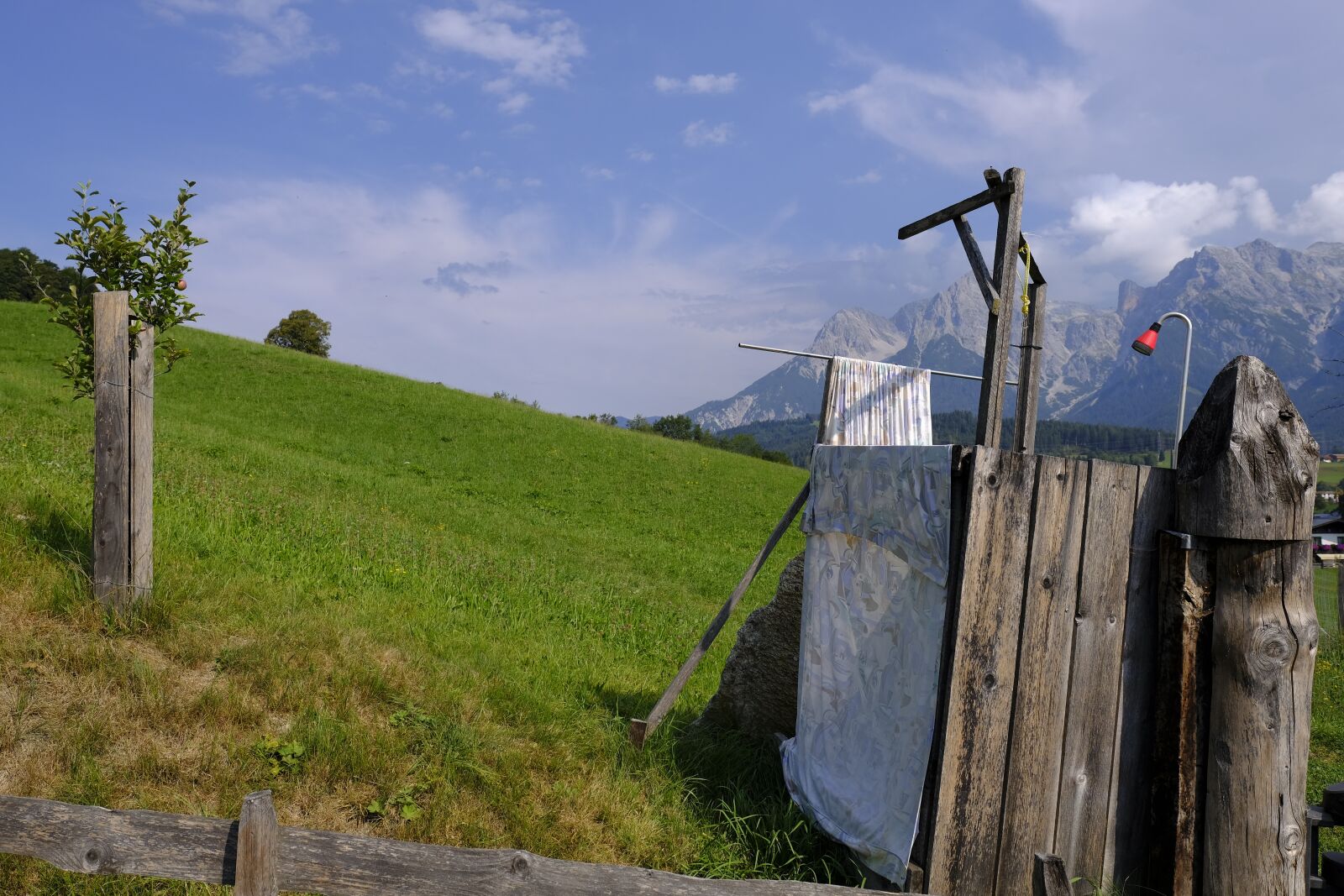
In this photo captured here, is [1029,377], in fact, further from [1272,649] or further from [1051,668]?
[1272,649]

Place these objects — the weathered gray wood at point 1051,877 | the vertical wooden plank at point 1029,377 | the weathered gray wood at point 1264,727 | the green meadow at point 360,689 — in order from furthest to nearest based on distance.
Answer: the vertical wooden plank at point 1029,377 < the green meadow at point 360,689 < the weathered gray wood at point 1051,877 < the weathered gray wood at point 1264,727

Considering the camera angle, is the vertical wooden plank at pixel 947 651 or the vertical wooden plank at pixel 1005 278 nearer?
the vertical wooden plank at pixel 947 651

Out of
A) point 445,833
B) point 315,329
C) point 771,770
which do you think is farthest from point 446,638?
point 315,329

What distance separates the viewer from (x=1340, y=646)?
11234mm

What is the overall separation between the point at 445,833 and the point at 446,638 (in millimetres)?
2554

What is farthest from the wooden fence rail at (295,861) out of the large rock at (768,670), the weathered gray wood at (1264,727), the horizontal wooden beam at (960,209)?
the horizontal wooden beam at (960,209)

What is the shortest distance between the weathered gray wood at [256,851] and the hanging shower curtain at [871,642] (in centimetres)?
270

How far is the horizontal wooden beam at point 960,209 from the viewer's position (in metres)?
4.76

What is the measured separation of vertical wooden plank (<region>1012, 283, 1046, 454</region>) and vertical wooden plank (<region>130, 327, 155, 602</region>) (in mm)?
5867

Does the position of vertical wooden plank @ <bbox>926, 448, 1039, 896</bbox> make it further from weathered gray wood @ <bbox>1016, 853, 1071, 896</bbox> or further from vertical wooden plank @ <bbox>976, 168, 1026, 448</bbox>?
vertical wooden plank @ <bbox>976, 168, 1026, 448</bbox>

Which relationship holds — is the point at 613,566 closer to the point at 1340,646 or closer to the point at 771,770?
the point at 771,770

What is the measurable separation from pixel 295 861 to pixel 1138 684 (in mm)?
3636

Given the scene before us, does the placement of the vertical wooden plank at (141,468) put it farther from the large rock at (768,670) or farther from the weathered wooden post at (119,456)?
the large rock at (768,670)

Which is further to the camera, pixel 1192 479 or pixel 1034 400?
pixel 1034 400
